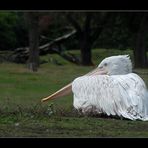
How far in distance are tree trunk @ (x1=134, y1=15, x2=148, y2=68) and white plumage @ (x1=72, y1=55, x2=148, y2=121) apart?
19.9 meters

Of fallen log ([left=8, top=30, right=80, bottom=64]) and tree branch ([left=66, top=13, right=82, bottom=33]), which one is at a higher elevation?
tree branch ([left=66, top=13, right=82, bottom=33])

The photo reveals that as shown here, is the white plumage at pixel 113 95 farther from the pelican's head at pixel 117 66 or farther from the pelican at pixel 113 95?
the pelican's head at pixel 117 66

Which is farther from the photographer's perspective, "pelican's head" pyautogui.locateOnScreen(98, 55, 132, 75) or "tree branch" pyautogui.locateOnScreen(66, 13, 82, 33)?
"tree branch" pyautogui.locateOnScreen(66, 13, 82, 33)

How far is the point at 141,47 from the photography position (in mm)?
32438

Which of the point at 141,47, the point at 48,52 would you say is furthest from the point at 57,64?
the point at 141,47

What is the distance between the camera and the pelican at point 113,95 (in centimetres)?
1045

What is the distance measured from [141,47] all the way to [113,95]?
72.3 feet

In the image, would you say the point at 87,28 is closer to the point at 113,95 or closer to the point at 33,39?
the point at 33,39

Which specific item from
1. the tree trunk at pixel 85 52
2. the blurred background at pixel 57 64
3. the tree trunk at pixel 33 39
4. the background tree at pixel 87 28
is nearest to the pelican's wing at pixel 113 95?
the blurred background at pixel 57 64

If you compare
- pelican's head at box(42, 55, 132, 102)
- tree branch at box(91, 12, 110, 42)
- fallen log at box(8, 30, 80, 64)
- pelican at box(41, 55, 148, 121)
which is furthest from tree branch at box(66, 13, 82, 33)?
pelican at box(41, 55, 148, 121)

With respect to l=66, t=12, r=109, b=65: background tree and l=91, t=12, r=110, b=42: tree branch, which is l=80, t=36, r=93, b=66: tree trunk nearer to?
l=66, t=12, r=109, b=65: background tree

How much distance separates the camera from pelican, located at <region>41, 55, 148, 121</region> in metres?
10.5

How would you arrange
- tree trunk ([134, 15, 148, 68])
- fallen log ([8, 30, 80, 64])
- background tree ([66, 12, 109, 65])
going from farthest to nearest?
1. fallen log ([8, 30, 80, 64])
2. background tree ([66, 12, 109, 65])
3. tree trunk ([134, 15, 148, 68])
